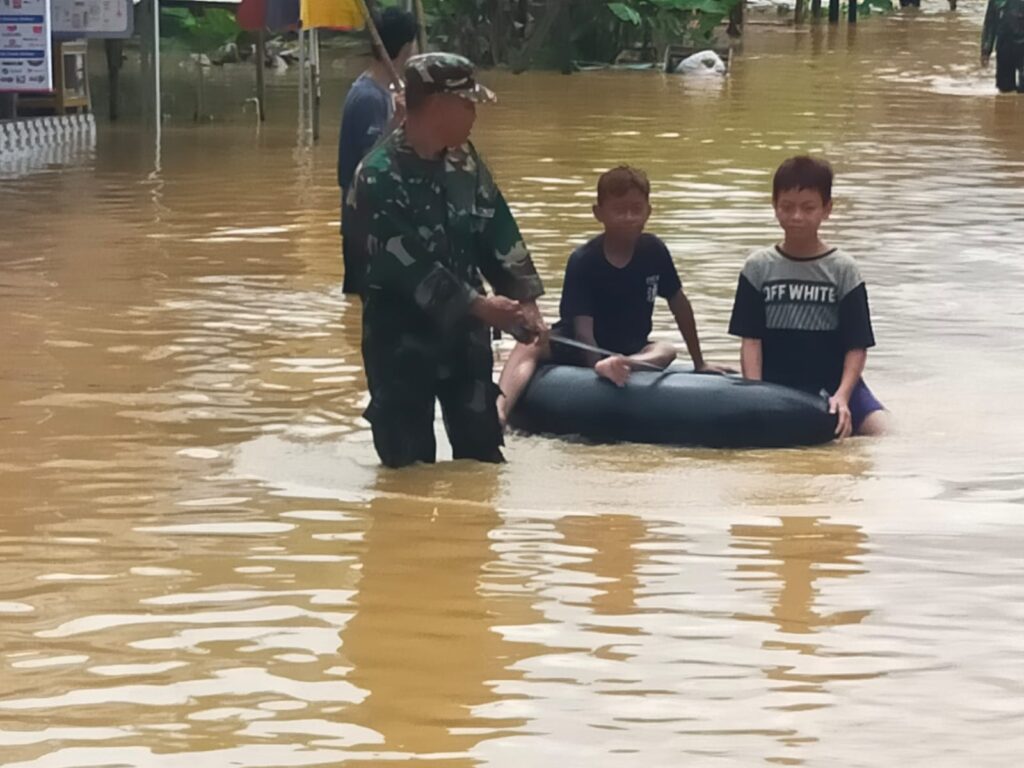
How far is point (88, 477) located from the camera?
26.9 ft

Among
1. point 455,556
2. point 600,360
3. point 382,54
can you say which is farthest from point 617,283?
point 382,54

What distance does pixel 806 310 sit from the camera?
29.1 ft

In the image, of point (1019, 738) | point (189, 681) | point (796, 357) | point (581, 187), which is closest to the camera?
point (1019, 738)

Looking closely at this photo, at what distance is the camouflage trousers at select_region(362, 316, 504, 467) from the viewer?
810cm

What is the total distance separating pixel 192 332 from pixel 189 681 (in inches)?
240

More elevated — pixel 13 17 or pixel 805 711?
pixel 13 17

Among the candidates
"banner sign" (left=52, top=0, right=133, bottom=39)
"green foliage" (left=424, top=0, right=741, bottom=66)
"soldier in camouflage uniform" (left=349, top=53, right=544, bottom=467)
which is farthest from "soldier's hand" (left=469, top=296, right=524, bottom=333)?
"green foliage" (left=424, top=0, right=741, bottom=66)

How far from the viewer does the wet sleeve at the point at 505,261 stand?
26.5 ft

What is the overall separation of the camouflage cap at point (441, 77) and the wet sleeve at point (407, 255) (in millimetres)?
355

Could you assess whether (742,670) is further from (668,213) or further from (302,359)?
(668,213)

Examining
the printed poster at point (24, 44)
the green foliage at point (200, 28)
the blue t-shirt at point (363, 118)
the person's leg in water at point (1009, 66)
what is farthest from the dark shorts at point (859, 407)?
the green foliage at point (200, 28)

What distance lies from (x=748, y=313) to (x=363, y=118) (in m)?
4.15

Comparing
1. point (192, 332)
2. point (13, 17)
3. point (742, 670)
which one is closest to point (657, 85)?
point (13, 17)

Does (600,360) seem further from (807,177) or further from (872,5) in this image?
(872,5)
